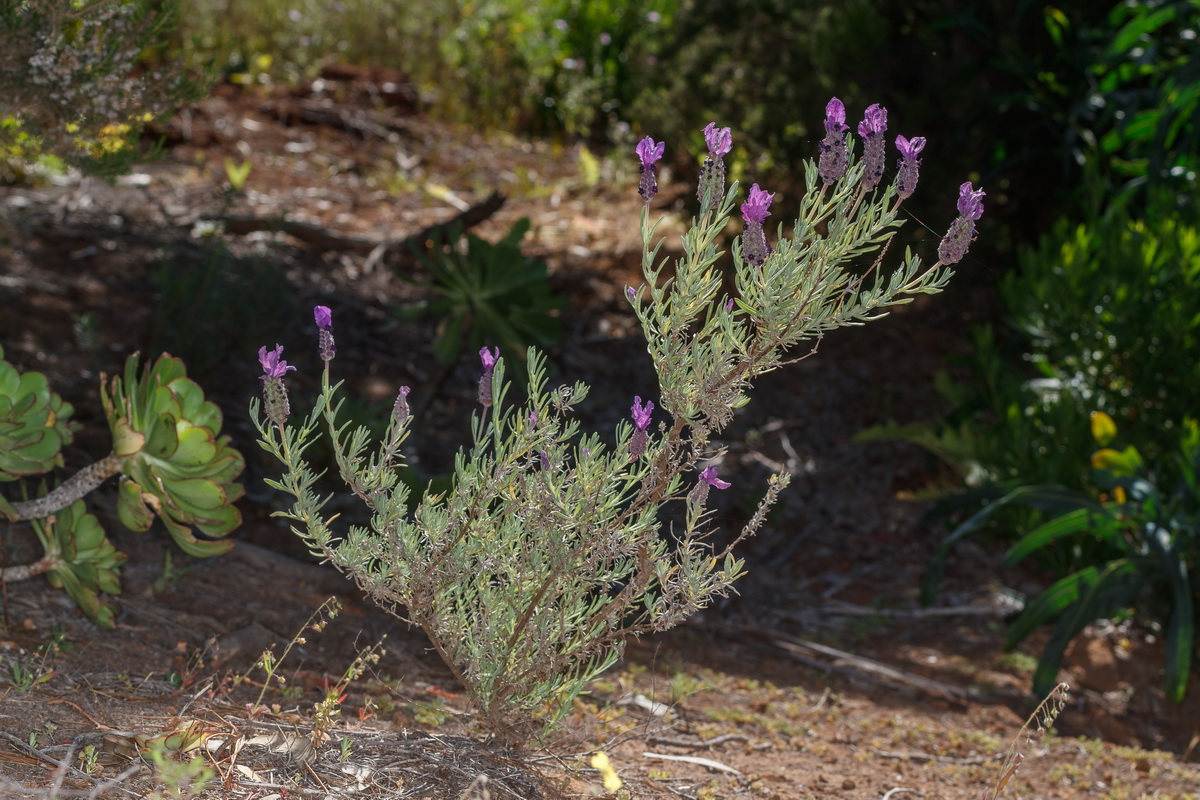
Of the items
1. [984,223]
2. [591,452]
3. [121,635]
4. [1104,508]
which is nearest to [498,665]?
[591,452]

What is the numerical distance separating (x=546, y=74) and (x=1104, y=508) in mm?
5617

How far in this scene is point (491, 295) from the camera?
4.00 m

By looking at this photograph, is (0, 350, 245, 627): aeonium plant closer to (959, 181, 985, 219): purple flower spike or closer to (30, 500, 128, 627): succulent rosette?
(30, 500, 128, 627): succulent rosette

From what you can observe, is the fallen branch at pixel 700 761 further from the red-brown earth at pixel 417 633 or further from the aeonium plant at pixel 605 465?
the aeonium plant at pixel 605 465

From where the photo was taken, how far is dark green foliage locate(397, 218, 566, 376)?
4.00 meters

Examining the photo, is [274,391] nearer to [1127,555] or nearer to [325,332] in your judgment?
[325,332]

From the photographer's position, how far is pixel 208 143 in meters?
6.85

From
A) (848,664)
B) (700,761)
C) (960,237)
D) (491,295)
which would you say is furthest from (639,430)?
(491,295)

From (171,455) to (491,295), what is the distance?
1.74 meters

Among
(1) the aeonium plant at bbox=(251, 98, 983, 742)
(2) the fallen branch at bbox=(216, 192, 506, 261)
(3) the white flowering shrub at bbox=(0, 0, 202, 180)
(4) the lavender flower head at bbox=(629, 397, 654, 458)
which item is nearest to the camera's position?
(1) the aeonium plant at bbox=(251, 98, 983, 742)

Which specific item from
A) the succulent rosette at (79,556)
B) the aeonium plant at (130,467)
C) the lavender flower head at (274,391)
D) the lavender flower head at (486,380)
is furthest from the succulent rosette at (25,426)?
the lavender flower head at (486,380)

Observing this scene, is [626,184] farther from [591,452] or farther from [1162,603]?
[591,452]

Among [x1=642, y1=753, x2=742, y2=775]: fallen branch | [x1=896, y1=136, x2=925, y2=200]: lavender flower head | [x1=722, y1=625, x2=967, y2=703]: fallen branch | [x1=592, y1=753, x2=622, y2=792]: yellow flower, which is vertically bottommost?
[x1=722, y1=625, x2=967, y2=703]: fallen branch

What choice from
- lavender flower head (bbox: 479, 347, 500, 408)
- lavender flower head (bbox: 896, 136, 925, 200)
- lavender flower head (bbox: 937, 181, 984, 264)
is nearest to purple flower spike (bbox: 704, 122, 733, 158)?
lavender flower head (bbox: 896, 136, 925, 200)
